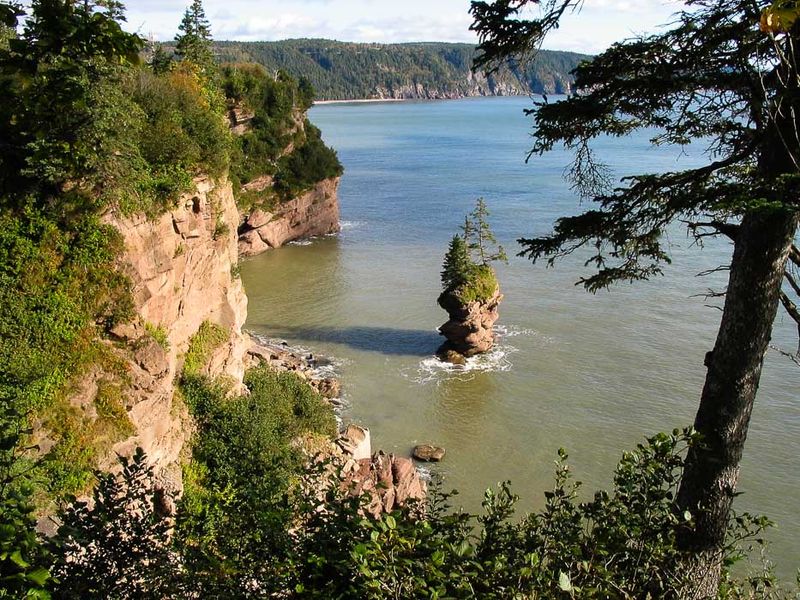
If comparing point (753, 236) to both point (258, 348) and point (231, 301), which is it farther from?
point (258, 348)

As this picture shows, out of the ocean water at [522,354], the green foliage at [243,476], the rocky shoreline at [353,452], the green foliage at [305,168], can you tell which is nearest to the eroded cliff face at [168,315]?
the green foliage at [243,476]

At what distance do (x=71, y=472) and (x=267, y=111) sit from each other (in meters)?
43.2

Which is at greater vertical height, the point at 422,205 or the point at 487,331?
the point at 422,205

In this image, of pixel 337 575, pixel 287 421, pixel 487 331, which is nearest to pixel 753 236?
pixel 337 575

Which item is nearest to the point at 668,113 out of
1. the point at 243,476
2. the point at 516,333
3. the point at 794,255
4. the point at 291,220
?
the point at 794,255

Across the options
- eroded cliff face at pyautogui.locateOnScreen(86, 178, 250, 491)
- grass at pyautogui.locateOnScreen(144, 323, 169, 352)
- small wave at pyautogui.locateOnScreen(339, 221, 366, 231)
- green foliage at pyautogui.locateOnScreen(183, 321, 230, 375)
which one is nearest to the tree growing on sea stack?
eroded cliff face at pyautogui.locateOnScreen(86, 178, 250, 491)

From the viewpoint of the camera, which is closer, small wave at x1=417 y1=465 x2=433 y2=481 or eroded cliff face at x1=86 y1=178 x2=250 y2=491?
eroded cliff face at x1=86 y1=178 x2=250 y2=491

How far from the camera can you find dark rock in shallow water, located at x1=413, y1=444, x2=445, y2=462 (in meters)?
21.9

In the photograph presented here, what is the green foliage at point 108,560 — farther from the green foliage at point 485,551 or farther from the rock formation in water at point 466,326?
the rock formation in water at point 466,326

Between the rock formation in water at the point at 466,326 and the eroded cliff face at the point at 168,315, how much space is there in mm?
11293

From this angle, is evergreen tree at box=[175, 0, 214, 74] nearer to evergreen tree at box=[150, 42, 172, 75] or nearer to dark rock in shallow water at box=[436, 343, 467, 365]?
evergreen tree at box=[150, 42, 172, 75]

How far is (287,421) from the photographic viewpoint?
19.9m

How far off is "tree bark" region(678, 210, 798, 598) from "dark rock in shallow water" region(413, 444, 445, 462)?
1546 centimetres

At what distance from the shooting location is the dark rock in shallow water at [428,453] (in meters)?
21.9
